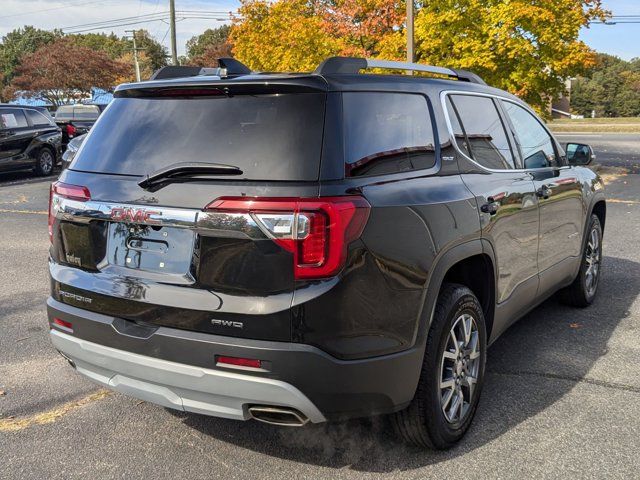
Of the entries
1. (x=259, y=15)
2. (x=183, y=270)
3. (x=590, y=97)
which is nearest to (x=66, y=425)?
(x=183, y=270)

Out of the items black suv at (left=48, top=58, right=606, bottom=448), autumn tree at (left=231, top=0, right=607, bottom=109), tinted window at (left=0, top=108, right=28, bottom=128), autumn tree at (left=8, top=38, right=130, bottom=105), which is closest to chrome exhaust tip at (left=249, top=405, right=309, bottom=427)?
black suv at (left=48, top=58, right=606, bottom=448)

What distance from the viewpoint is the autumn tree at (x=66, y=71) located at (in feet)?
159

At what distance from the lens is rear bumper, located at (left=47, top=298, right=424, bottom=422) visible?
2.47 metres

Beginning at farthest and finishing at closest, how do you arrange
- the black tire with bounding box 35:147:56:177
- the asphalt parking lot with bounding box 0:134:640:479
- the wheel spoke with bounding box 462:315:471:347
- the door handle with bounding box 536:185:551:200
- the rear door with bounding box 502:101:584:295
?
1. the black tire with bounding box 35:147:56:177
2. the rear door with bounding box 502:101:584:295
3. the door handle with bounding box 536:185:551:200
4. the wheel spoke with bounding box 462:315:471:347
5. the asphalt parking lot with bounding box 0:134:640:479

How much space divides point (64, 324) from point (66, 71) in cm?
5111

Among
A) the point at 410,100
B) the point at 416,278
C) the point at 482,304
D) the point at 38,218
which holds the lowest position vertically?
the point at 38,218

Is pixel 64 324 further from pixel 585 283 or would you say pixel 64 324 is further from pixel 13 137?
pixel 13 137

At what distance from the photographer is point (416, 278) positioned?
2.77 meters

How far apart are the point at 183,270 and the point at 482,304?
1789mm

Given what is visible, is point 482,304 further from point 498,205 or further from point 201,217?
point 201,217

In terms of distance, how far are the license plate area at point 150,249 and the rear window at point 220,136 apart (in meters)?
0.28

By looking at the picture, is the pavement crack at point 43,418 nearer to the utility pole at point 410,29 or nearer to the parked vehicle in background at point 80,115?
the utility pole at point 410,29

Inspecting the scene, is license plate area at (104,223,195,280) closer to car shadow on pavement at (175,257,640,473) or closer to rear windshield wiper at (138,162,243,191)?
A: rear windshield wiper at (138,162,243,191)

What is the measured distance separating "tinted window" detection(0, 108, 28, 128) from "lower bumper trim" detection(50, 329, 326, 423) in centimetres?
1460
